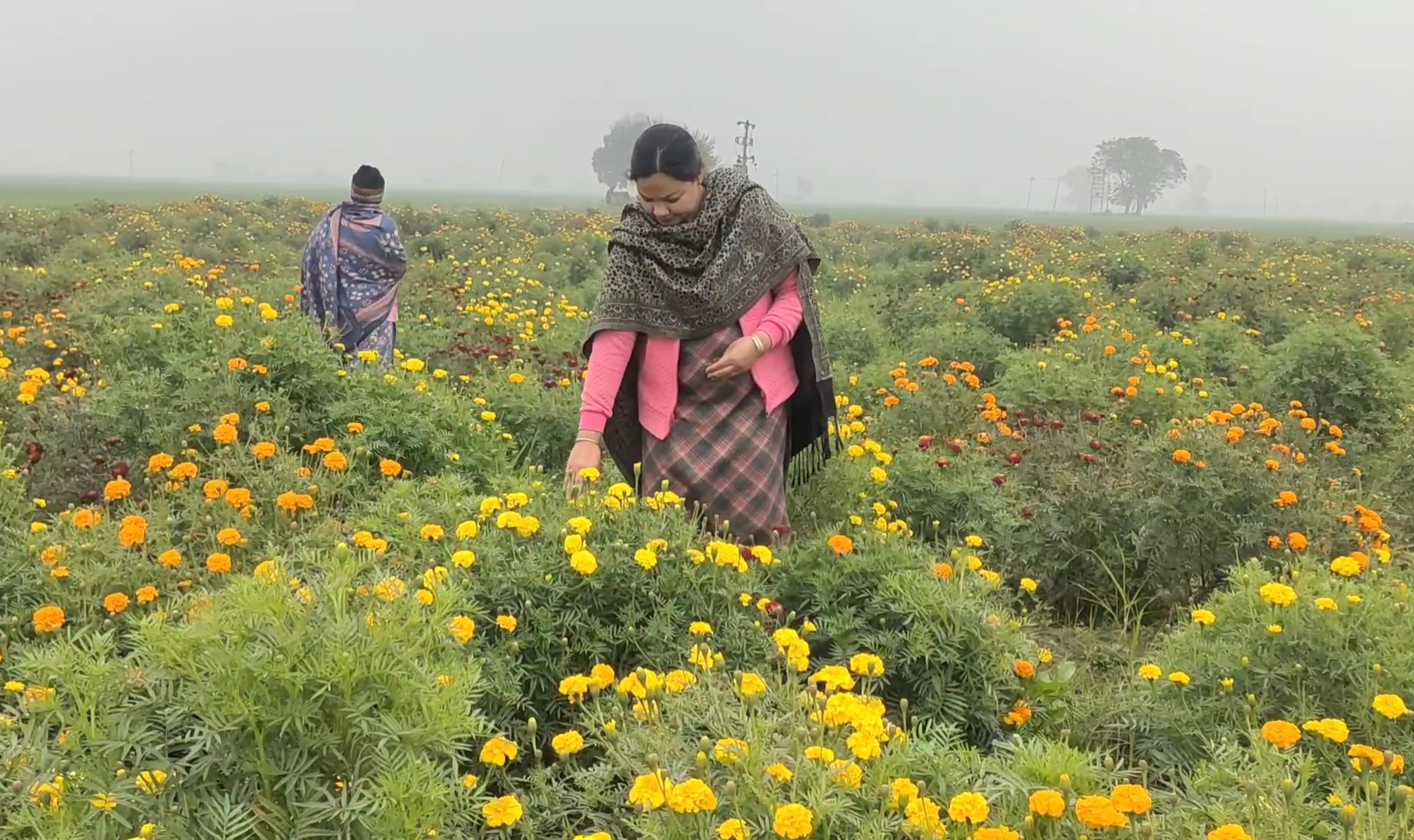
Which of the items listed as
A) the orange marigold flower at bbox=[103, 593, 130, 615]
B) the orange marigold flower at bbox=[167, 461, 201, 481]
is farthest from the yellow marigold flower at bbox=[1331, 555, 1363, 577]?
the orange marigold flower at bbox=[167, 461, 201, 481]

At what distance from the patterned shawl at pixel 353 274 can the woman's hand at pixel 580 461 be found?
2.72m

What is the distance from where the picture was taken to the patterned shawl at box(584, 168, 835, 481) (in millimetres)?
2963

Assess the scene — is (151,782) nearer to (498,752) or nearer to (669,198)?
(498,752)

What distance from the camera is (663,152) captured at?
8.93ft

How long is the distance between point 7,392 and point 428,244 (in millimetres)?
10665

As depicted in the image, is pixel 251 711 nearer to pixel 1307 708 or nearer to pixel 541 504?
pixel 541 504

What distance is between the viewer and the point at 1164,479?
3508 millimetres

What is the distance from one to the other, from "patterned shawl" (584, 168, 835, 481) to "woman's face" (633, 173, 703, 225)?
0.10ft

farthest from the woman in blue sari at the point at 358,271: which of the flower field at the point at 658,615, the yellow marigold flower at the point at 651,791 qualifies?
the yellow marigold flower at the point at 651,791

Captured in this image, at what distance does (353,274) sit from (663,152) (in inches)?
123

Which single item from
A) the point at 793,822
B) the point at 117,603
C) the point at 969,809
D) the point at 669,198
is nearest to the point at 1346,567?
the point at 969,809

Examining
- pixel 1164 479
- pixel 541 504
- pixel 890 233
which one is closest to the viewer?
pixel 541 504

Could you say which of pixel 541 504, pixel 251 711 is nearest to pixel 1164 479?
pixel 541 504

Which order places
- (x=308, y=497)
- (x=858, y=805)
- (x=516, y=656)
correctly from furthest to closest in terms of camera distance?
(x=308, y=497), (x=516, y=656), (x=858, y=805)
